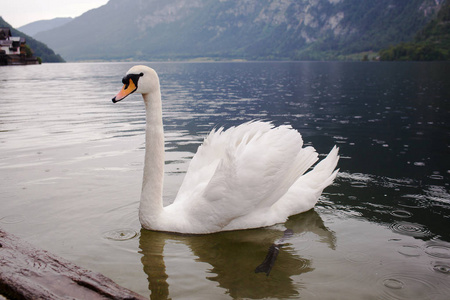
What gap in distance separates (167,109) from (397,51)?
417ft

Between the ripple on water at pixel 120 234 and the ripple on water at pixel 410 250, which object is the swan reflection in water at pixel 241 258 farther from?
the ripple on water at pixel 410 250

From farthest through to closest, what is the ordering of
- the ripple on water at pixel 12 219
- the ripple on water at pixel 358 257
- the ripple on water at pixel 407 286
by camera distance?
1. the ripple on water at pixel 12 219
2. the ripple on water at pixel 358 257
3. the ripple on water at pixel 407 286

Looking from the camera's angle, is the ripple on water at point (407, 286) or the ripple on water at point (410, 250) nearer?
the ripple on water at point (407, 286)

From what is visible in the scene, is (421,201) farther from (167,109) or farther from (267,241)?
(167,109)

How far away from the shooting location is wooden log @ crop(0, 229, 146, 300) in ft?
11.0

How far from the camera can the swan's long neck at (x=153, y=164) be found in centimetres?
614

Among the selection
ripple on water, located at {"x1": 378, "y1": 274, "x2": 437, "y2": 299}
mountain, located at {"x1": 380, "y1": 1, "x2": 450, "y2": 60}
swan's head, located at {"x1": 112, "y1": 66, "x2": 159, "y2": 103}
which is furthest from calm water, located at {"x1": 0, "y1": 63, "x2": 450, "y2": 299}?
mountain, located at {"x1": 380, "y1": 1, "x2": 450, "y2": 60}

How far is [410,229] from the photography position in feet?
21.7

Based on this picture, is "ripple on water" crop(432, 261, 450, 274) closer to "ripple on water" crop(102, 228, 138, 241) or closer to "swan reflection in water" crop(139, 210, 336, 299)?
"swan reflection in water" crop(139, 210, 336, 299)

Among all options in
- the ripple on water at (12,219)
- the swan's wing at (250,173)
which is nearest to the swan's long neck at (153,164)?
the swan's wing at (250,173)

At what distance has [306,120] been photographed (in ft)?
60.6

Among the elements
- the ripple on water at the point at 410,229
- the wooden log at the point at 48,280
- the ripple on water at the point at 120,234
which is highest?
the wooden log at the point at 48,280

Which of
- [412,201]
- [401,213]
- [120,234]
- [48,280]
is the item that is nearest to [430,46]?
[412,201]

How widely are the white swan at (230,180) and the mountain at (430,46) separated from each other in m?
126
